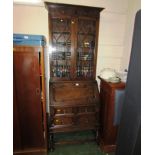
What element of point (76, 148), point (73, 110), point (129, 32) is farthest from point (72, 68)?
point (76, 148)

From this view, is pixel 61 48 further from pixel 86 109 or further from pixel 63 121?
pixel 63 121

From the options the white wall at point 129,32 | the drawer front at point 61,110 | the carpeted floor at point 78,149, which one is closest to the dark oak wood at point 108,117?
the carpeted floor at point 78,149

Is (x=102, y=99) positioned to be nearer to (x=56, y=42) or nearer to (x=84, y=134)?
(x=84, y=134)

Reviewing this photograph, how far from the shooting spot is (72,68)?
2.47 m

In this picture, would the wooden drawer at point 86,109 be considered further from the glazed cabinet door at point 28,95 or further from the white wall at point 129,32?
the white wall at point 129,32

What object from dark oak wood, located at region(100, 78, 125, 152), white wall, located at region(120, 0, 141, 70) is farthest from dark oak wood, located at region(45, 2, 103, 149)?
white wall, located at region(120, 0, 141, 70)

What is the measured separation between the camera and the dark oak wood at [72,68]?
7.20 feet

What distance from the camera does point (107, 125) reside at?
2.23 metres

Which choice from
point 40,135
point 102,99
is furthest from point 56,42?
point 40,135

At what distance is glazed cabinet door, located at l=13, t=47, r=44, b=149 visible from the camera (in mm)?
1835

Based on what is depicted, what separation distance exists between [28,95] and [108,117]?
1.29m

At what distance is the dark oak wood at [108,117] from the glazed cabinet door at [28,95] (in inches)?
40.6
